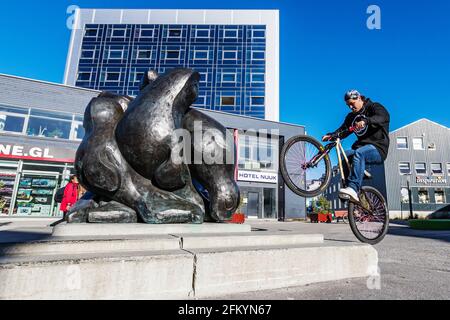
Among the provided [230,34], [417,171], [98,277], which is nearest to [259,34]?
[230,34]

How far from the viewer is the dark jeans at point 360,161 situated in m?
4.12

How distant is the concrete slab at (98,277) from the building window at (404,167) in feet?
126

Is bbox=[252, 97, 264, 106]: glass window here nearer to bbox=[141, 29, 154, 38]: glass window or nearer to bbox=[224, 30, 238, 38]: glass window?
bbox=[224, 30, 238, 38]: glass window

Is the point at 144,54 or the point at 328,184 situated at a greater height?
the point at 144,54

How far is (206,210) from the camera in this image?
12.6 ft

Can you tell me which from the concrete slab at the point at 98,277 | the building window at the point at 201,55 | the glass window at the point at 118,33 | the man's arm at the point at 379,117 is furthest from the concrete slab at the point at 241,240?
the glass window at the point at 118,33

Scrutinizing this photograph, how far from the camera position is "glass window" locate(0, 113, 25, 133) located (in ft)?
56.5

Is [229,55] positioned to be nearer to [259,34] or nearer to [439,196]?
[259,34]

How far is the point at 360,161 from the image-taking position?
13.5ft

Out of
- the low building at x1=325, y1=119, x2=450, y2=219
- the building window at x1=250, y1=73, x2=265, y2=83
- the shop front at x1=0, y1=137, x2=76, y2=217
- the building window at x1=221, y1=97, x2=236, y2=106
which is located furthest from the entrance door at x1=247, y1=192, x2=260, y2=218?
the building window at x1=250, y1=73, x2=265, y2=83

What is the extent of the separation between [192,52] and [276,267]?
3979cm

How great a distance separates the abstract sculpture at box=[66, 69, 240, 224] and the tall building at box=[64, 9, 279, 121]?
32410mm

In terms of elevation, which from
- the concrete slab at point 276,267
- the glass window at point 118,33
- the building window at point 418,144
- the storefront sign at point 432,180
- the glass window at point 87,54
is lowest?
the concrete slab at point 276,267

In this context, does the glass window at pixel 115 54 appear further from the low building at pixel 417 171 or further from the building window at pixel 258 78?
the low building at pixel 417 171
